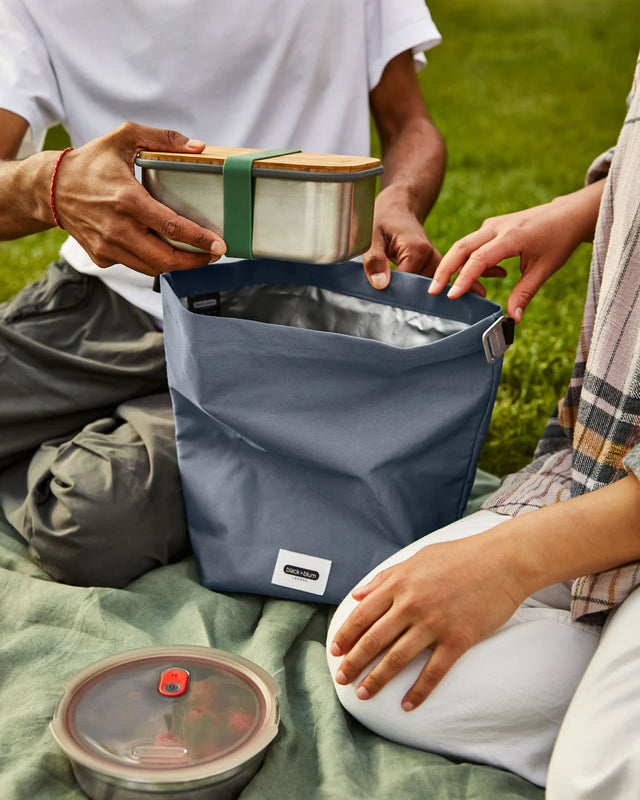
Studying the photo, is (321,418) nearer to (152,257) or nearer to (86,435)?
(152,257)

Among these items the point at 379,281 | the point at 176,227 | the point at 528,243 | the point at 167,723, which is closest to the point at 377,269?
the point at 379,281

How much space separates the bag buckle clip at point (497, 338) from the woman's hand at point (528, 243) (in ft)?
0.18

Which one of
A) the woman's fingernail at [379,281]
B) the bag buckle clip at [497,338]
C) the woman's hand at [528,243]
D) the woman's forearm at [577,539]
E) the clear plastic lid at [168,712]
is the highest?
the woman's hand at [528,243]

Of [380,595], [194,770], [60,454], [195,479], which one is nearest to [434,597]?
[380,595]

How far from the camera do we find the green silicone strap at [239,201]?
1064 mm

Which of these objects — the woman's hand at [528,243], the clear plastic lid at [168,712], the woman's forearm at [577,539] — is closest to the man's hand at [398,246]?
the woman's hand at [528,243]

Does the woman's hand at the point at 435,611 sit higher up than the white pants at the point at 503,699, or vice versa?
the woman's hand at the point at 435,611

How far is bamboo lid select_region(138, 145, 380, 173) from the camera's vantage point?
105cm

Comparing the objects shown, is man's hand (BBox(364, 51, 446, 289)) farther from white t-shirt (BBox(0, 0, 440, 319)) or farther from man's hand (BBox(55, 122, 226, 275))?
man's hand (BBox(55, 122, 226, 275))

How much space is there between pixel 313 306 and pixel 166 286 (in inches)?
9.8

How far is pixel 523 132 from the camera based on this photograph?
16.3ft

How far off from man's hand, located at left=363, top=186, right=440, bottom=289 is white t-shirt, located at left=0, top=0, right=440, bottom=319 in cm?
23

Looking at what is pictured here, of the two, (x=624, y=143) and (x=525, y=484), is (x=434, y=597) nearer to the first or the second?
(x=525, y=484)

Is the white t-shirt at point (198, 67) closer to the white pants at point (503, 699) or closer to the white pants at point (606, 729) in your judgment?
the white pants at point (503, 699)
